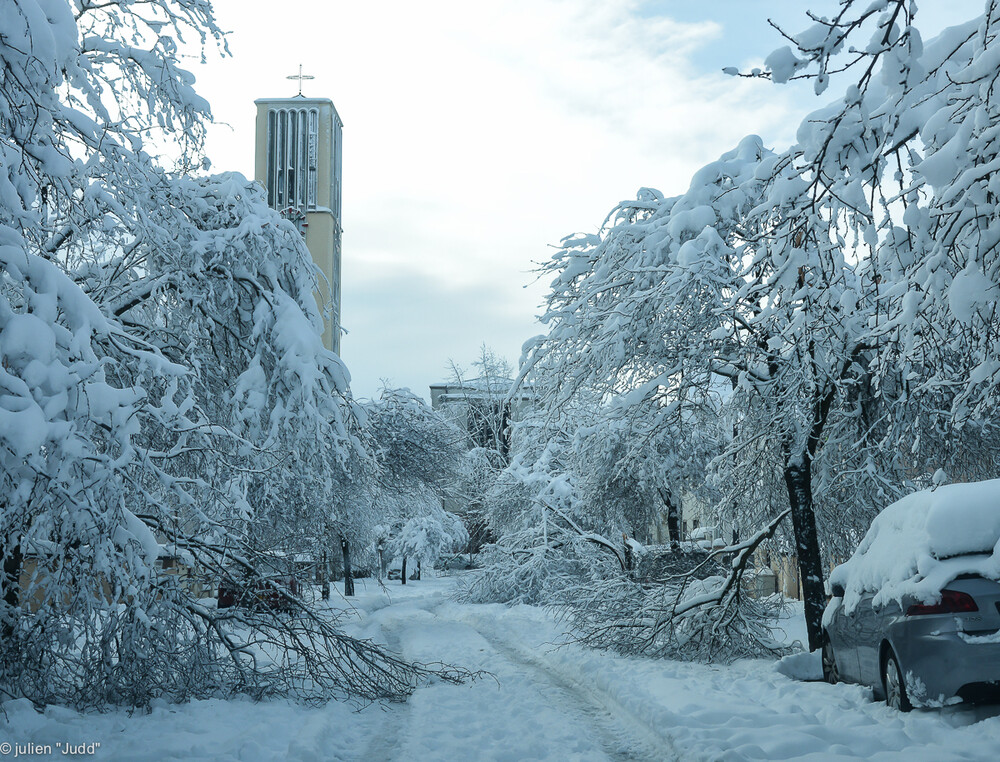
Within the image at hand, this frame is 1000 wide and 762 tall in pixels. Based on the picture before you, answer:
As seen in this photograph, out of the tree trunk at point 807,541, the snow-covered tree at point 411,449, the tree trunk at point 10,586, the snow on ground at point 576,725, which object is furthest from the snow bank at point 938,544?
the snow-covered tree at point 411,449

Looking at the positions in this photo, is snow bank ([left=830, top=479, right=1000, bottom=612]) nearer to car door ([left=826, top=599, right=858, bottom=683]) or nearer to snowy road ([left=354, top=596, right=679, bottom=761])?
car door ([left=826, top=599, right=858, bottom=683])

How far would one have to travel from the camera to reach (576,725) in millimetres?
7984

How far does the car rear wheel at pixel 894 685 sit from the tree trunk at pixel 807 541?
3907 mm

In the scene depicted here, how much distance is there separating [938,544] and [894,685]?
4.12ft

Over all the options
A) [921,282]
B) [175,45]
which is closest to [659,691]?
[921,282]

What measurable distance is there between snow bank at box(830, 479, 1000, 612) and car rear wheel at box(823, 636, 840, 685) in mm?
1600

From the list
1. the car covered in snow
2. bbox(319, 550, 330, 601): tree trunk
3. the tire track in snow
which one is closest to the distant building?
the tire track in snow

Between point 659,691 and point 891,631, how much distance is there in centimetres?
286

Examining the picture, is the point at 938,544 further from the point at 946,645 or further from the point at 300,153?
the point at 300,153

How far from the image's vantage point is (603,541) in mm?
15195

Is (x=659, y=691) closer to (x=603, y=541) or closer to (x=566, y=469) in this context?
(x=603, y=541)

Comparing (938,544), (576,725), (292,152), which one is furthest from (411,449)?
(292,152)

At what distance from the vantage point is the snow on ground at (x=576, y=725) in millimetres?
6148

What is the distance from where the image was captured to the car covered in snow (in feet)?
20.3
